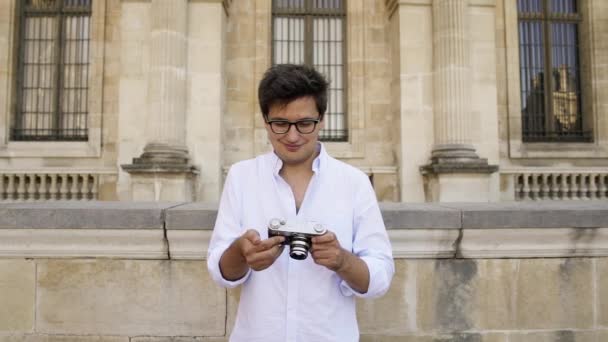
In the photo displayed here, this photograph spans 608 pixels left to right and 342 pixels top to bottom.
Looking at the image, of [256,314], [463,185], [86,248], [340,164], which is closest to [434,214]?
[340,164]

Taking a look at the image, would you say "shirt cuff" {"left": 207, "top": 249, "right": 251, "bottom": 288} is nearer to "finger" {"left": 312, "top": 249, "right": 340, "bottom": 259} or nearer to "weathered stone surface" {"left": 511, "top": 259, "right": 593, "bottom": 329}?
"finger" {"left": 312, "top": 249, "right": 340, "bottom": 259}

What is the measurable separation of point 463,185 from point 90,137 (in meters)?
8.12

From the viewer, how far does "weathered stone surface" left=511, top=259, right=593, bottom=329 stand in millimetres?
2336

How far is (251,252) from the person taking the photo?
1.38m

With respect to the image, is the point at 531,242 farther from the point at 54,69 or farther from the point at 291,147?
the point at 54,69

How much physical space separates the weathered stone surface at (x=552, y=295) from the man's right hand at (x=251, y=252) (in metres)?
1.54

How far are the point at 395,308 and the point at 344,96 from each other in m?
9.29

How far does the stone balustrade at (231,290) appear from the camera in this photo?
229cm

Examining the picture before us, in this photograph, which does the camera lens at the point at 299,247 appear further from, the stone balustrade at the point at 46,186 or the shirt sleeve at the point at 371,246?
the stone balustrade at the point at 46,186

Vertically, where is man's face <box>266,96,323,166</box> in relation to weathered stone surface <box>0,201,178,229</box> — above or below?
above

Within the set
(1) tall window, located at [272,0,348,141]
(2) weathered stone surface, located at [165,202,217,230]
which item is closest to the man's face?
(2) weathered stone surface, located at [165,202,217,230]

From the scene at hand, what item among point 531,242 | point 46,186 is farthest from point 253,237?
point 46,186

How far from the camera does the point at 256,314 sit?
154cm

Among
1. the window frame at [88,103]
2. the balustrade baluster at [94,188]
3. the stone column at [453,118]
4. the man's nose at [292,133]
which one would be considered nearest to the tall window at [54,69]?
the window frame at [88,103]
